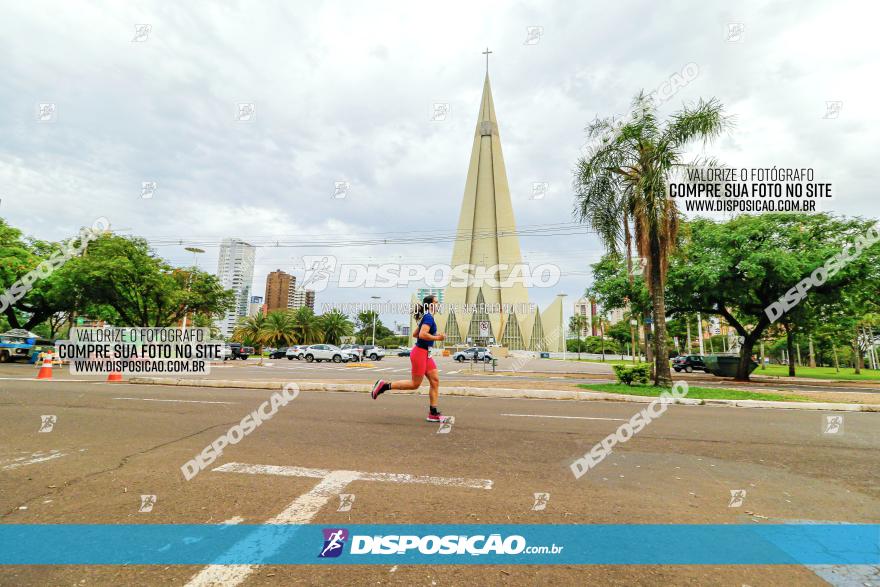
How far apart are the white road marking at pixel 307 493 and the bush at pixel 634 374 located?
11.4 meters

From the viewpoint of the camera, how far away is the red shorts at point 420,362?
6539 millimetres

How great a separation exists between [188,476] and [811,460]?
22.6ft

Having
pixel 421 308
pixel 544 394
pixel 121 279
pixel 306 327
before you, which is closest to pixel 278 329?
pixel 306 327

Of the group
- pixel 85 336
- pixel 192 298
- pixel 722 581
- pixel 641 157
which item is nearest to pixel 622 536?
pixel 722 581

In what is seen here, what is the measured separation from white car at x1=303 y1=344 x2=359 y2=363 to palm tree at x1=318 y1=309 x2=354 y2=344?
23.5 meters

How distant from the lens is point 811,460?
15.9 feet

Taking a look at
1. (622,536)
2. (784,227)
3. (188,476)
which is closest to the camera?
(622,536)

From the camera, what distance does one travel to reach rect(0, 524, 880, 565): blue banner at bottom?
7.95 feet

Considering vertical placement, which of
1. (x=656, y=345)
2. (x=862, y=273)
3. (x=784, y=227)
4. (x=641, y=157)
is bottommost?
(x=656, y=345)

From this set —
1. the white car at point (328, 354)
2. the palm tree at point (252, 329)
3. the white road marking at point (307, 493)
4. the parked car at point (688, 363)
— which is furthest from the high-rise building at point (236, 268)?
the white road marking at point (307, 493)

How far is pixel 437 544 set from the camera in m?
2.64

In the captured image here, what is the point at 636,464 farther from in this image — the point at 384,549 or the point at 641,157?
the point at 641,157

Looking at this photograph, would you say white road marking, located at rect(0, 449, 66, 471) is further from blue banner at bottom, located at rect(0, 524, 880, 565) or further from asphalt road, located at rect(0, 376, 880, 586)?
blue banner at bottom, located at rect(0, 524, 880, 565)

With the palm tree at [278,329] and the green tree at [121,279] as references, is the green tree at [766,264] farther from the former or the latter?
the palm tree at [278,329]
